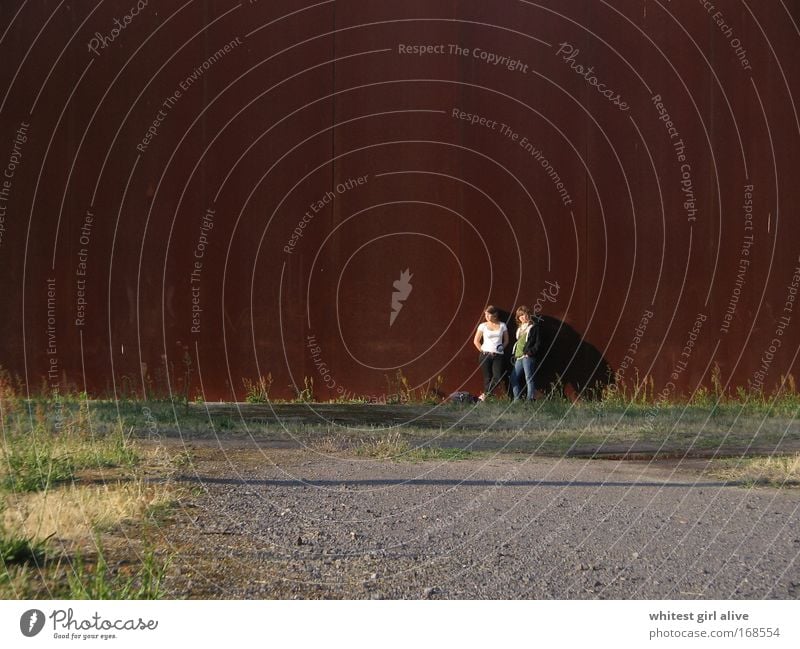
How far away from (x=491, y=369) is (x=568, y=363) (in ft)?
2.90

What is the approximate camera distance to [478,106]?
10281 mm

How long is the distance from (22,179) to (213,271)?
239cm

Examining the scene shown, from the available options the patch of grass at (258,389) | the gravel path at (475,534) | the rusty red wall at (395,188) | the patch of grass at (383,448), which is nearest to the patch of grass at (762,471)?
the gravel path at (475,534)

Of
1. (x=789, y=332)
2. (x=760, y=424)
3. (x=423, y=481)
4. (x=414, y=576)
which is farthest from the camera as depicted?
(x=789, y=332)

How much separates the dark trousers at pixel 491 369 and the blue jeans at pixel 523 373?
0.51ft

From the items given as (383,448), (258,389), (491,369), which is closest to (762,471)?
(383,448)

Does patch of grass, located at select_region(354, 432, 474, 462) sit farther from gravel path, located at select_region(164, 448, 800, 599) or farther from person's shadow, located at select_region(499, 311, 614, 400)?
person's shadow, located at select_region(499, 311, 614, 400)

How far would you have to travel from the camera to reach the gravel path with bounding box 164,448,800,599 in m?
3.15

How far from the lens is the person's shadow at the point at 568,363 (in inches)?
404

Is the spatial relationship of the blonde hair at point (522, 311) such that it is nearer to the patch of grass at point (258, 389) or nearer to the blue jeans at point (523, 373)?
the blue jeans at point (523, 373)

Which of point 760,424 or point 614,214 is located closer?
point 760,424

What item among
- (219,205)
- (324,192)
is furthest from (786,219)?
(219,205)

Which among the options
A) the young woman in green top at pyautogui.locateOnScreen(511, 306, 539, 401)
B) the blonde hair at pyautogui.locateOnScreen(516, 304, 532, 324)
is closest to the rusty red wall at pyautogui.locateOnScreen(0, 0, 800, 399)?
the blonde hair at pyautogui.locateOnScreen(516, 304, 532, 324)

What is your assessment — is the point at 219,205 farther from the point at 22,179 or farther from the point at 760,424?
the point at 760,424
